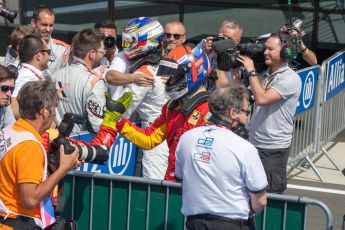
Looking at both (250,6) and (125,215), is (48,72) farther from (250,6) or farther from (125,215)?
(250,6)

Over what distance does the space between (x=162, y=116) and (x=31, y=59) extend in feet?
4.82

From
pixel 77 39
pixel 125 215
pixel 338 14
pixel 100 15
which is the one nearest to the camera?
pixel 125 215

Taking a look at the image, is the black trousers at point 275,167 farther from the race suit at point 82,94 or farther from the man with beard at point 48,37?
the man with beard at point 48,37

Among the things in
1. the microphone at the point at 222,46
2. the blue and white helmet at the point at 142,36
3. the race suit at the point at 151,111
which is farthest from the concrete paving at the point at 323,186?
the blue and white helmet at the point at 142,36

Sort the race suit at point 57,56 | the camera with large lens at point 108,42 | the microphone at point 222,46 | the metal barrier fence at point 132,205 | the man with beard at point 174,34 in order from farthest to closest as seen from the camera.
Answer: the race suit at point 57,56
the camera with large lens at point 108,42
the man with beard at point 174,34
the microphone at point 222,46
the metal barrier fence at point 132,205

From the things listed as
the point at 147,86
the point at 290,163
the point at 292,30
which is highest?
the point at 292,30

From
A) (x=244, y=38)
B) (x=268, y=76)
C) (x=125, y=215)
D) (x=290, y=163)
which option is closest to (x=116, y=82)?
(x=268, y=76)

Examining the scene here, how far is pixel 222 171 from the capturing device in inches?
190

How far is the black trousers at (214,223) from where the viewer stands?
4902 mm

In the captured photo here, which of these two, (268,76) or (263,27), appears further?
(263,27)

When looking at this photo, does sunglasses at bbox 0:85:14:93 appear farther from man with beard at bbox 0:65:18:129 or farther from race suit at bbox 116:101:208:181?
race suit at bbox 116:101:208:181

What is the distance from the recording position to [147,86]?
7098 mm

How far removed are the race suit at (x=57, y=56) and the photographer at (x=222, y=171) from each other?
153 inches

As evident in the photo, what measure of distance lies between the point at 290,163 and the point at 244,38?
3.97 m
